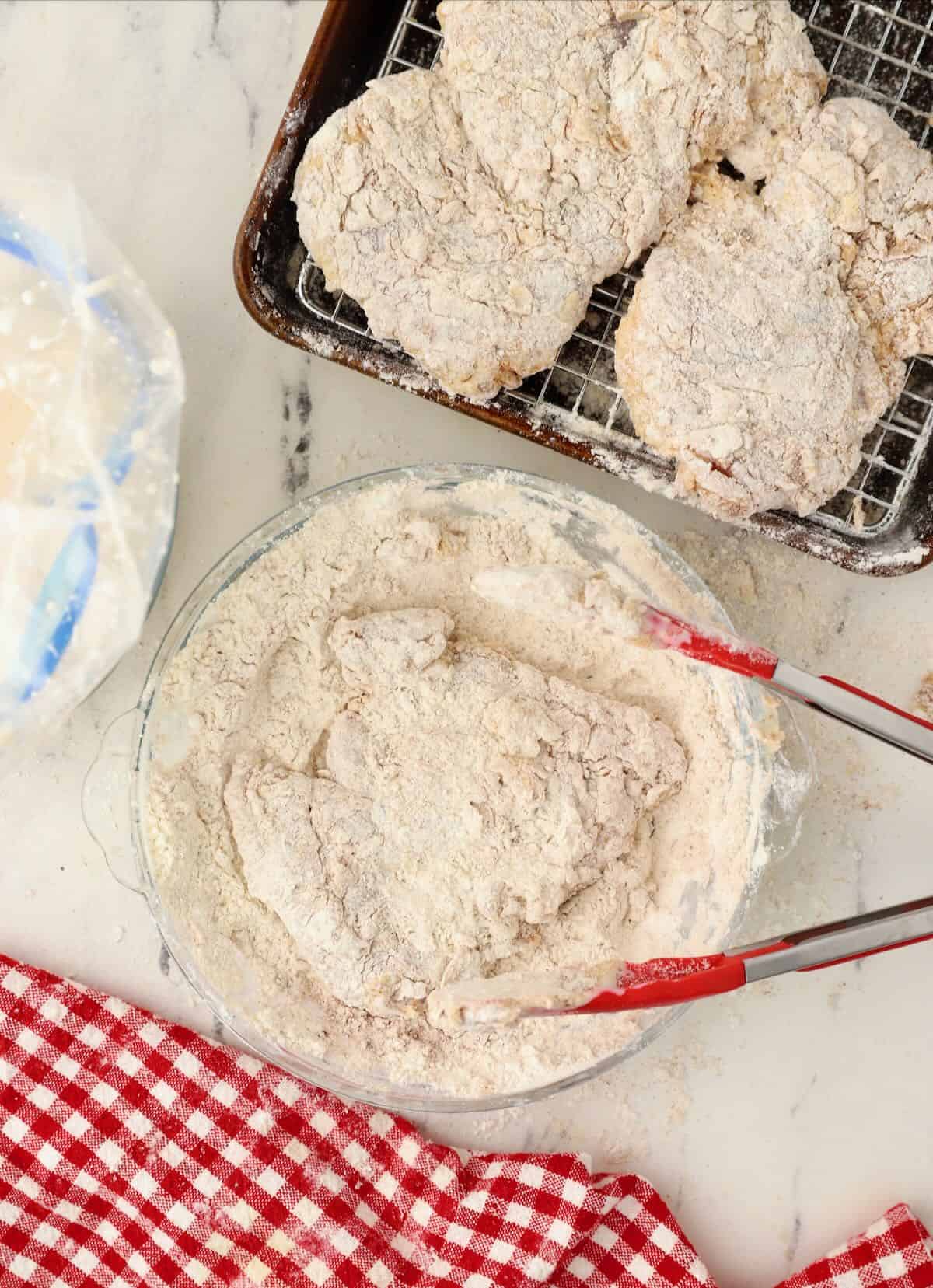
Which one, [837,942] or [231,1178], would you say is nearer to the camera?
[837,942]

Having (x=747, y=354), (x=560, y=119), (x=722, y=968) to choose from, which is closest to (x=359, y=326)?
(x=560, y=119)

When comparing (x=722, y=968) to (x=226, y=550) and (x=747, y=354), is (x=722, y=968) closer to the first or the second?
(x=747, y=354)

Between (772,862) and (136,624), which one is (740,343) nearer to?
(772,862)

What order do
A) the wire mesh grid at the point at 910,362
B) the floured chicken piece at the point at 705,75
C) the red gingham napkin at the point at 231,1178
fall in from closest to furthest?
1. the floured chicken piece at the point at 705,75
2. the wire mesh grid at the point at 910,362
3. the red gingham napkin at the point at 231,1178

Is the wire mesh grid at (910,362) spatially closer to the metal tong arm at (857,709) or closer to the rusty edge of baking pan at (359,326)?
the rusty edge of baking pan at (359,326)

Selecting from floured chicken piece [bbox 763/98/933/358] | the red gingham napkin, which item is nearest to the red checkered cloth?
the red gingham napkin

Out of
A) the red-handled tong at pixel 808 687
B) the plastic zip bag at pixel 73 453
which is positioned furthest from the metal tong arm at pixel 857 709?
the plastic zip bag at pixel 73 453
